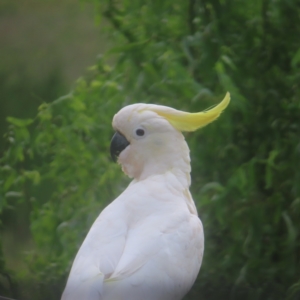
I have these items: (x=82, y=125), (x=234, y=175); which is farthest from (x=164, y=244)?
(x=82, y=125)

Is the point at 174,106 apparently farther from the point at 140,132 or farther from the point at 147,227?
the point at 147,227

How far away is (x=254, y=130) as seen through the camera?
2.12 meters

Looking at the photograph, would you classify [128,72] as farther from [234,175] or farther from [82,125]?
[234,175]

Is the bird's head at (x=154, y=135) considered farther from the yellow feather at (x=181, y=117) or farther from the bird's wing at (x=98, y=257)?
the bird's wing at (x=98, y=257)

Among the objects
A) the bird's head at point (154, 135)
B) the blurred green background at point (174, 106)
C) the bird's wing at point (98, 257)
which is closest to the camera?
the bird's wing at point (98, 257)

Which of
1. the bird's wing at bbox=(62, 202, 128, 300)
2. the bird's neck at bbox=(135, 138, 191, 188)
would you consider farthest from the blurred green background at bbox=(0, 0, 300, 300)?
the bird's wing at bbox=(62, 202, 128, 300)

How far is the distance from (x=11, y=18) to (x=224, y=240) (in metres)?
1.07

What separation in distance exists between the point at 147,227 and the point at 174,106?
30.2 inches

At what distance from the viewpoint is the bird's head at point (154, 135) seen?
1.42 m

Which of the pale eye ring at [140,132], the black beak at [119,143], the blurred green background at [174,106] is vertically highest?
the pale eye ring at [140,132]

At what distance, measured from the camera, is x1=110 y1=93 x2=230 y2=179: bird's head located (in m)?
1.42

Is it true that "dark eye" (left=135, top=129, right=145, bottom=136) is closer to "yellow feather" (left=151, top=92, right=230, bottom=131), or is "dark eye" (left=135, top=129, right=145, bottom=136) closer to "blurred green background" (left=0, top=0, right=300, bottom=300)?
"yellow feather" (left=151, top=92, right=230, bottom=131)

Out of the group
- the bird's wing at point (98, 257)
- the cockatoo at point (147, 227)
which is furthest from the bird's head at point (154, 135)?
the bird's wing at point (98, 257)

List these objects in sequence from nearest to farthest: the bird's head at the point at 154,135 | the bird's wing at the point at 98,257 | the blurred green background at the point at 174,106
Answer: the bird's wing at the point at 98,257
the bird's head at the point at 154,135
the blurred green background at the point at 174,106
